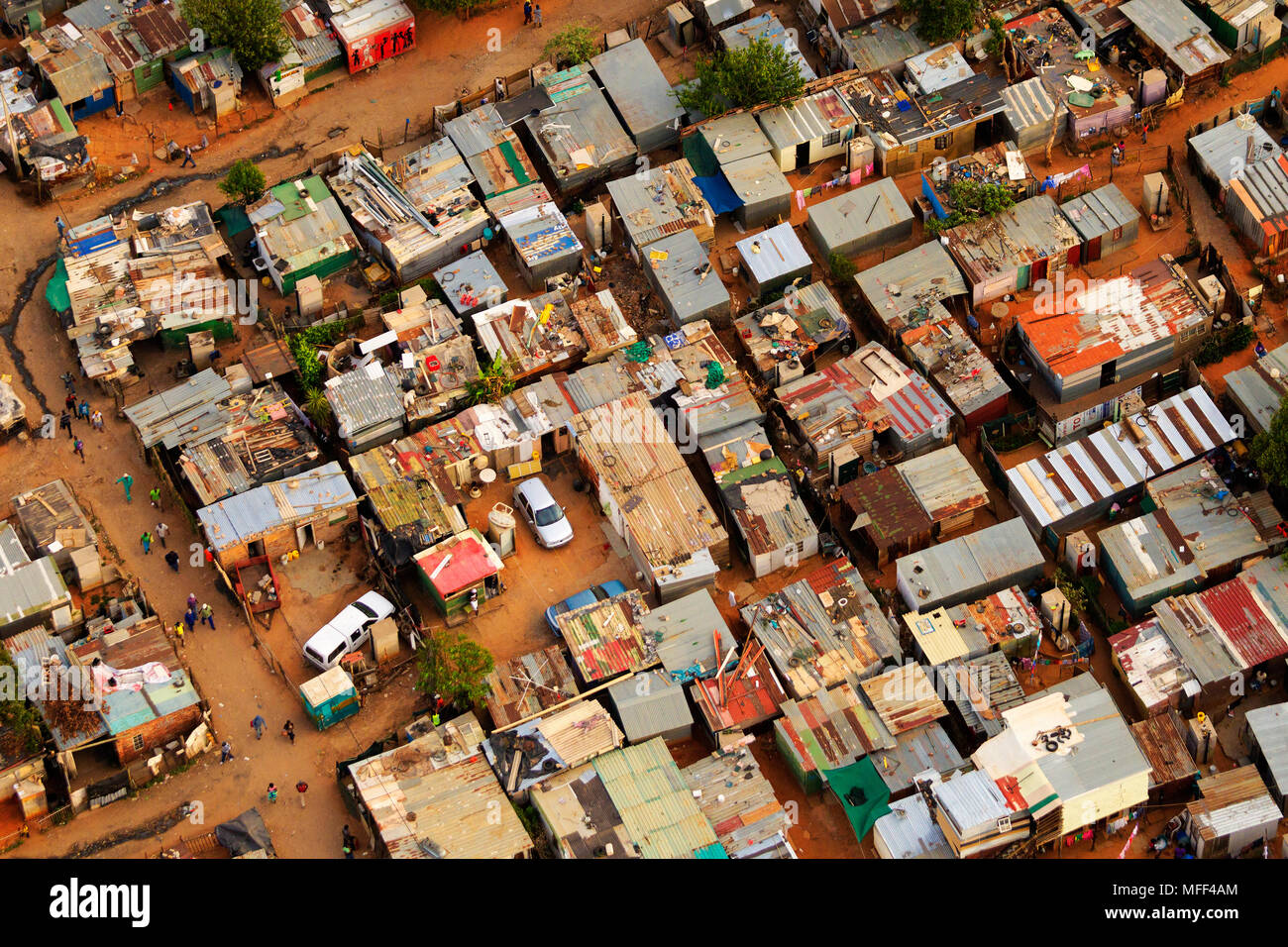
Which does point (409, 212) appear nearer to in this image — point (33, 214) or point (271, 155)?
point (271, 155)

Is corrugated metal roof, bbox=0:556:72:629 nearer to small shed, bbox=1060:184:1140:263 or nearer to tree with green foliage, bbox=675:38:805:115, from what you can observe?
tree with green foliage, bbox=675:38:805:115

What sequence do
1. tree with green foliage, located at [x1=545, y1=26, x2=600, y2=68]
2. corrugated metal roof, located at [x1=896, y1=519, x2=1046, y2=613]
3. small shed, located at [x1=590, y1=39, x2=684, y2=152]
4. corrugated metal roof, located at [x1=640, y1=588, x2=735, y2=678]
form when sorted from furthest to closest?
tree with green foliage, located at [x1=545, y1=26, x2=600, y2=68] < small shed, located at [x1=590, y1=39, x2=684, y2=152] < corrugated metal roof, located at [x1=896, y1=519, x2=1046, y2=613] < corrugated metal roof, located at [x1=640, y1=588, x2=735, y2=678]

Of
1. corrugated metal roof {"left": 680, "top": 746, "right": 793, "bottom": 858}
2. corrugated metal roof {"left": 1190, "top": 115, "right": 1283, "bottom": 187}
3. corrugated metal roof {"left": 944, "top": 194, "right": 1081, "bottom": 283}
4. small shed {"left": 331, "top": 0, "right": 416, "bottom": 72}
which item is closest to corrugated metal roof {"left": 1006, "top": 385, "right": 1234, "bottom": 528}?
corrugated metal roof {"left": 944, "top": 194, "right": 1081, "bottom": 283}

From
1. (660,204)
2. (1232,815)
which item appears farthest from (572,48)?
(1232,815)

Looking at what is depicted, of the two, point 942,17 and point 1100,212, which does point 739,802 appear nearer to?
point 1100,212

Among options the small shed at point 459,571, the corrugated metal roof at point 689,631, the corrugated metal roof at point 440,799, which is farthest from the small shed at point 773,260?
the corrugated metal roof at point 440,799

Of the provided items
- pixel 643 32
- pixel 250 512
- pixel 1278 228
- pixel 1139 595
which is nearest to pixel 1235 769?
pixel 1139 595
